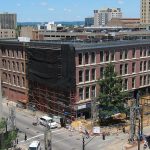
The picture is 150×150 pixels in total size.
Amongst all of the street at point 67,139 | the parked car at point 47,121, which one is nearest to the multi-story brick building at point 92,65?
the parked car at point 47,121

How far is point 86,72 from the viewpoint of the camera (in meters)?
75.4

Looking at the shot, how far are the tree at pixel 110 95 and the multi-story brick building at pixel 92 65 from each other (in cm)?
315

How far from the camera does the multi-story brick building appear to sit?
73.7 m

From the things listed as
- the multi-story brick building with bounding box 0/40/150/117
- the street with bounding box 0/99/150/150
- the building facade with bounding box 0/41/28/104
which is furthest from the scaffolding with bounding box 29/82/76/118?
the street with bounding box 0/99/150/150

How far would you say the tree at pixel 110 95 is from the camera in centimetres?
7050

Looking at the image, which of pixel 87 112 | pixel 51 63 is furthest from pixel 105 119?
pixel 51 63

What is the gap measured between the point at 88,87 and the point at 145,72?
1752 cm

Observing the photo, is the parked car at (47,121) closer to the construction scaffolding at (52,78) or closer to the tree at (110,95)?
the construction scaffolding at (52,78)

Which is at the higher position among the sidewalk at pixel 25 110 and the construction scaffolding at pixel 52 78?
the construction scaffolding at pixel 52 78

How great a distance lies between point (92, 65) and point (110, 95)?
26.3 ft

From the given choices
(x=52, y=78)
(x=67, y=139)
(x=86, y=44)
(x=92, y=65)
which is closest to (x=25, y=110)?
(x=52, y=78)

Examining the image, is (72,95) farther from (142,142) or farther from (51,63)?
(142,142)

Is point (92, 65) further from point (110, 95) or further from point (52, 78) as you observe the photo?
point (52, 78)

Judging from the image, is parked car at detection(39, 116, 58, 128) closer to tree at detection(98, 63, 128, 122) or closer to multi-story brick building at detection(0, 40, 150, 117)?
multi-story brick building at detection(0, 40, 150, 117)
